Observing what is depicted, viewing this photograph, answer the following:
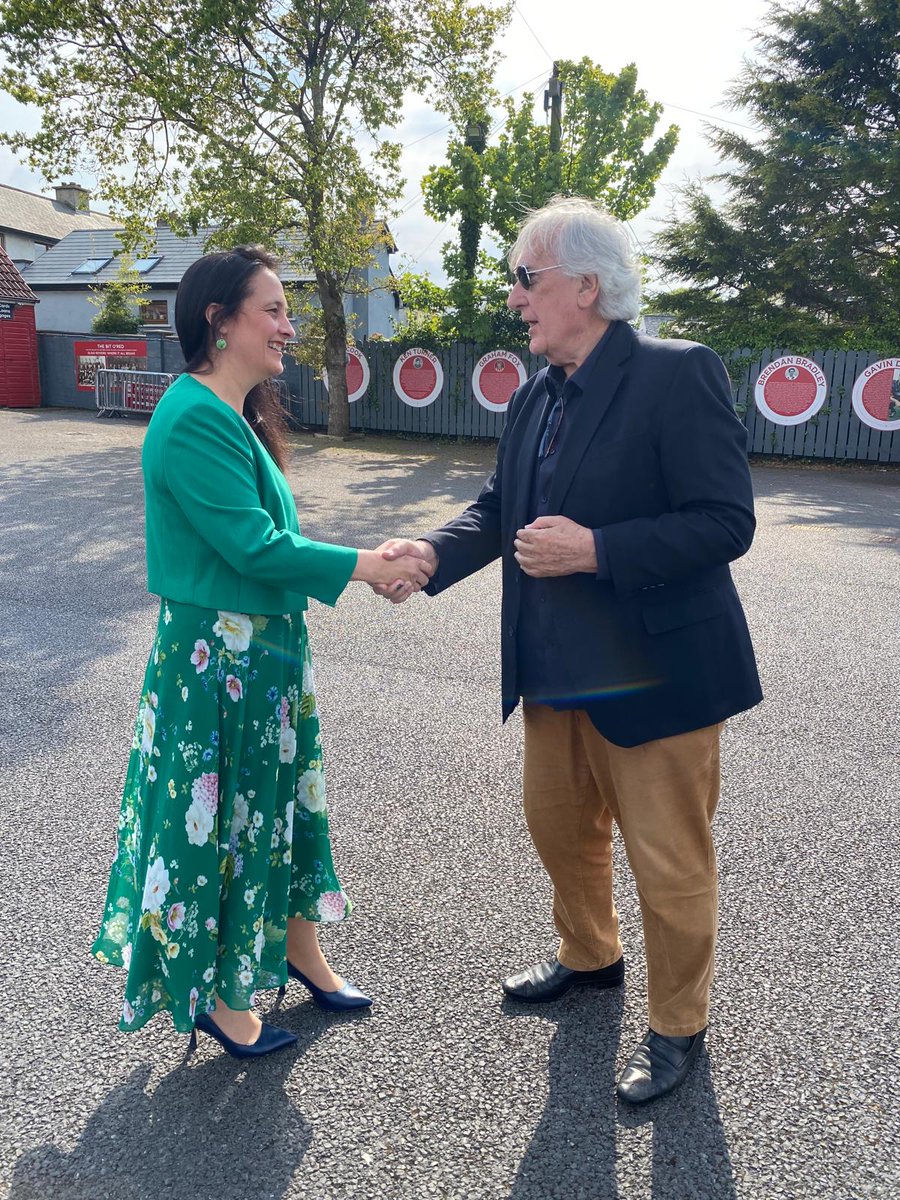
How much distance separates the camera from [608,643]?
225 cm

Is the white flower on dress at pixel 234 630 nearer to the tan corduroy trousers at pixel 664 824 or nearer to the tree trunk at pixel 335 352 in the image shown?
the tan corduroy trousers at pixel 664 824

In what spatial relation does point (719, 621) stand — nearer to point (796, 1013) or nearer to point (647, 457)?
point (647, 457)

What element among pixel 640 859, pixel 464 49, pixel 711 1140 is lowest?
pixel 711 1140

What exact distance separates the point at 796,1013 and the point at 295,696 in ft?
5.36

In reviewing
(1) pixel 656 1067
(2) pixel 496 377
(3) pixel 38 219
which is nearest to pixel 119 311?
(2) pixel 496 377

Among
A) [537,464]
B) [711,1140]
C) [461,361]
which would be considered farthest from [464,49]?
[711,1140]

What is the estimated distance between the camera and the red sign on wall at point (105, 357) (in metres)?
22.7

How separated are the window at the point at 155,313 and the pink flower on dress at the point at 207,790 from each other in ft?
114

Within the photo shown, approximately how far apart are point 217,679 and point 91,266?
130ft

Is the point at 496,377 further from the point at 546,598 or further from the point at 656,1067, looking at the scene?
the point at 656,1067

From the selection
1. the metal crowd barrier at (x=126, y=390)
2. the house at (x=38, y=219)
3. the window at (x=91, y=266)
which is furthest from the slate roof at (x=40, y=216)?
the metal crowd barrier at (x=126, y=390)

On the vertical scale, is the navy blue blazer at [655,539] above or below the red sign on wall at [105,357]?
below

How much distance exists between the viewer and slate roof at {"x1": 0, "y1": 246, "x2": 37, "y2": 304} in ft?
76.1

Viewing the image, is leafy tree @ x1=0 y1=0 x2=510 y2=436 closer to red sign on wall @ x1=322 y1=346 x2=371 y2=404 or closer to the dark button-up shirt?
red sign on wall @ x1=322 y1=346 x2=371 y2=404
